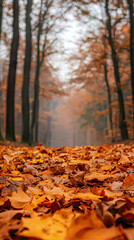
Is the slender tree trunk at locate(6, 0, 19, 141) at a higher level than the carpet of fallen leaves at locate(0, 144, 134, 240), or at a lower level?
higher

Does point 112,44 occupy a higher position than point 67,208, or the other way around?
point 112,44

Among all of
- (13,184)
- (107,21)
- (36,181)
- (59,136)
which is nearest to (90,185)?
(36,181)

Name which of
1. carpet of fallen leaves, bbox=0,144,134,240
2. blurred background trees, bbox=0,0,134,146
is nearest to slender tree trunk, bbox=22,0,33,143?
blurred background trees, bbox=0,0,134,146

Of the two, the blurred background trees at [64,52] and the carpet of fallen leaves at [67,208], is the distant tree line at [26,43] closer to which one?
the blurred background trees at [64,52]

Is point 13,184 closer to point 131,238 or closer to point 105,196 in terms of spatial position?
point 105,196

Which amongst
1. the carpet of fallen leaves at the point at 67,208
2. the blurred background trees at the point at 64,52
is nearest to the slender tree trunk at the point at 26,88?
the blurred background trees at the point at 64,52

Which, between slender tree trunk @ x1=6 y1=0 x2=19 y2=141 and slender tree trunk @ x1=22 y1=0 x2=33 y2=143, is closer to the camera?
slender tree trunk @ x1=6 y1=0 x2=19 y2=141

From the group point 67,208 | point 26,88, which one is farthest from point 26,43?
point 67,208

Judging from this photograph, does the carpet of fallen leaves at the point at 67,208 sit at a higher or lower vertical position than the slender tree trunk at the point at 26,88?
lower

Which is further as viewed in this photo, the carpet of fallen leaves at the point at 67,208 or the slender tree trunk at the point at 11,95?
the slender tree trunk at the point at 11,95

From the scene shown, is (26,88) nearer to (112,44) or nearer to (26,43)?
(26,43)

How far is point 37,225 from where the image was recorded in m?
0.64

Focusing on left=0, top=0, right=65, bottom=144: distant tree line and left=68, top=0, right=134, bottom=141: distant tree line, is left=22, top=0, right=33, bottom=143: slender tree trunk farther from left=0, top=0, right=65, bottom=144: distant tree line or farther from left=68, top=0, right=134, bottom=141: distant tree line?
left=68, top=0, right=134, bottom=141: distant tree line

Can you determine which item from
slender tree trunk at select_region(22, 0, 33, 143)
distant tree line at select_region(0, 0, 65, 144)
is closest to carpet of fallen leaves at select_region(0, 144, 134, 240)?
distant tree line at select_region(0, 0, 65, 144)
